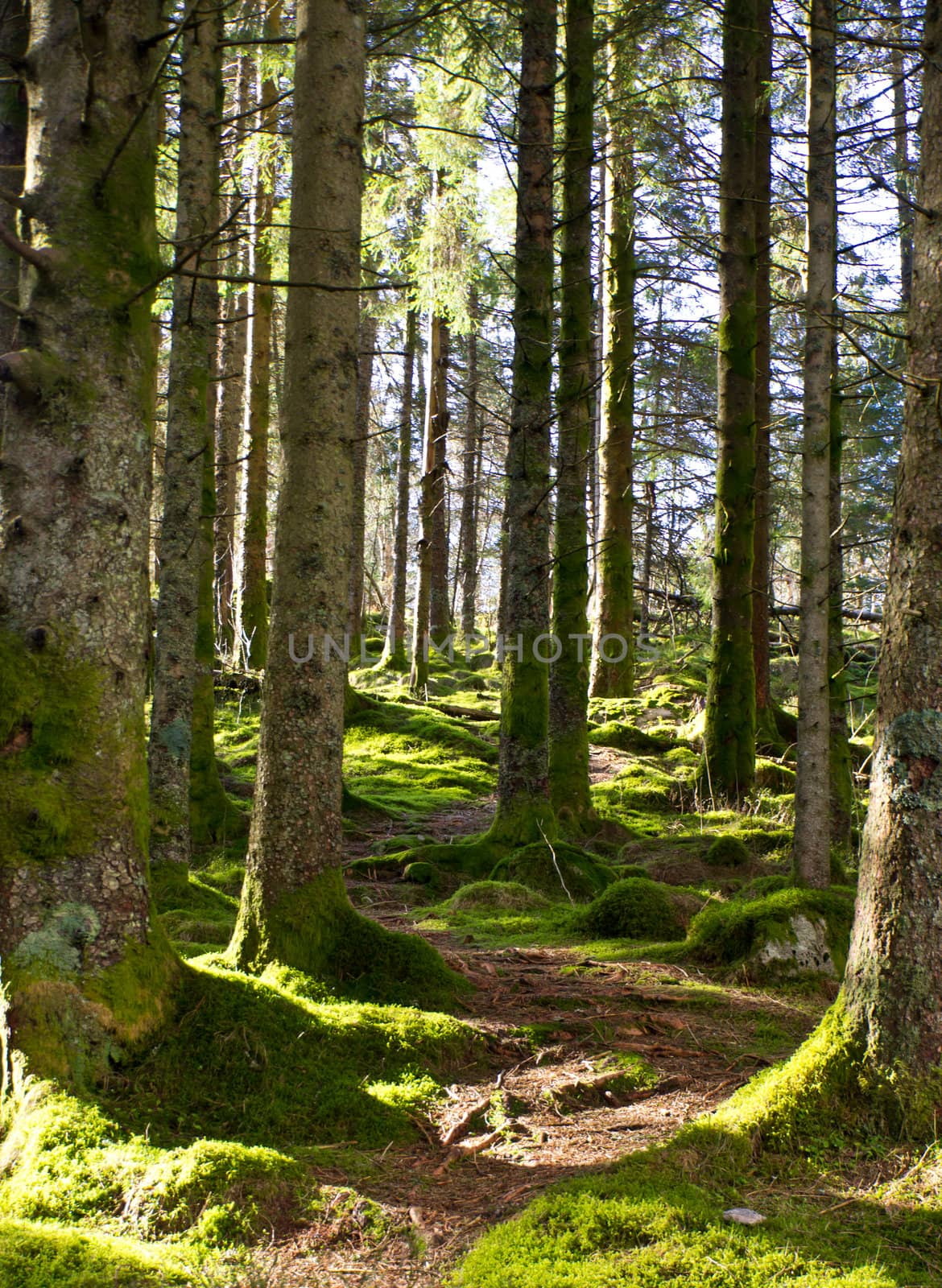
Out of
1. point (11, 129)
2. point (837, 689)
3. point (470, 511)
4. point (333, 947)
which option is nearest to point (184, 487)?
point (11, 129)

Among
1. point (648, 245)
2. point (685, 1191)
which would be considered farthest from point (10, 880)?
point (648, 245)

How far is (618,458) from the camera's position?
14.5 m

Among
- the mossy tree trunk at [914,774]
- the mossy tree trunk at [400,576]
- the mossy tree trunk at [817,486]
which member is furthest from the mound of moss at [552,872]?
the mossy tree trunk at [400,576]

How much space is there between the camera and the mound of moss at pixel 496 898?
7.47 m

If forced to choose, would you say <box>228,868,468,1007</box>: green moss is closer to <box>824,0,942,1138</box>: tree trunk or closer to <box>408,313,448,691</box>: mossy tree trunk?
<box>824,0,942,1138</box>: tree trunk

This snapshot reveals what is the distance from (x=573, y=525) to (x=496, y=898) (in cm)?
398

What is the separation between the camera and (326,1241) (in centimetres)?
285

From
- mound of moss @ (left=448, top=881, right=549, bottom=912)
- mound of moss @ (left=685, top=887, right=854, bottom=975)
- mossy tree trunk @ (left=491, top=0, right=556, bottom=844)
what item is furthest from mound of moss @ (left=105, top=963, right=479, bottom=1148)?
mossy tree trunk @ (left=491, top=0, right=556, bottom=844)

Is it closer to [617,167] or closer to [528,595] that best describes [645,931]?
[528,595]

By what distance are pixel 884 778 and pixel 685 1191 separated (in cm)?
152

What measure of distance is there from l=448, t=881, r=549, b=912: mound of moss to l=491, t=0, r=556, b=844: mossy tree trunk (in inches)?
29.2

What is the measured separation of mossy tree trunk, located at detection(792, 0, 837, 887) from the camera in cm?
668

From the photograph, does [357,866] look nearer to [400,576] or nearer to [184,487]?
[184,487]

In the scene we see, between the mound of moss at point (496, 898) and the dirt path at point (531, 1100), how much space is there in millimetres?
Result: 1120
